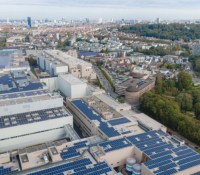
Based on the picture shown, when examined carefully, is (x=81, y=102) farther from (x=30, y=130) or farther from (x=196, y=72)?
(x=196, y=72)

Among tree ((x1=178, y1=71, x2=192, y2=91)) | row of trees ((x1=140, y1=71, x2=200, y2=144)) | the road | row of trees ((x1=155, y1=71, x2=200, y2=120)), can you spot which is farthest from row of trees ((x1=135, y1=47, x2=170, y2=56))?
tree ((x1=178, y1=71, x2=192, y2=91))

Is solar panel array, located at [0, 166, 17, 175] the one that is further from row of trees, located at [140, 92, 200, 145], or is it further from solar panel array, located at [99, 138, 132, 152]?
row of trees, located at [140, 92, 200, 145]

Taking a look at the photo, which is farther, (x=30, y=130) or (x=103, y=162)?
(x=30, y=130)

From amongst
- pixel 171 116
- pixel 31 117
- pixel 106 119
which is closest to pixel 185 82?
pixel 171 116

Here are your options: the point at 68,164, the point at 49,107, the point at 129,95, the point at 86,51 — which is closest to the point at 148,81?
the point at 129,95

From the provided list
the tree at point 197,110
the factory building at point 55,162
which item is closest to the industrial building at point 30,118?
the factory building at point 55,162
